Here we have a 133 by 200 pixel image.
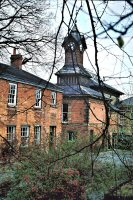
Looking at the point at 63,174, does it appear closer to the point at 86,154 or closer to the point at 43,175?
the point at 43,175

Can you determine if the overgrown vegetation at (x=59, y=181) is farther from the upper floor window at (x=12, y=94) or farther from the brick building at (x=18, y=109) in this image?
the upper floor window at (x=12, y=94)

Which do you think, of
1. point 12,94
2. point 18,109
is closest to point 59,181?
point 18,109

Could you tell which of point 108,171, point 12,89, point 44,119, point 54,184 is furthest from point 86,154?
point 44,119

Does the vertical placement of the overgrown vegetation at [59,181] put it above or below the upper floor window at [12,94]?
below

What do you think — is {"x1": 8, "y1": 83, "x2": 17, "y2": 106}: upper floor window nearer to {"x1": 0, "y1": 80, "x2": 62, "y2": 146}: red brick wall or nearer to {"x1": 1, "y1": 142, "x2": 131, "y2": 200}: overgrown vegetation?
{"x1": 0, "y1": 80, "x2": 62, "y2": 146}: red brick wall

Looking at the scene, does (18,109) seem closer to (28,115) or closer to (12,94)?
(12,94)

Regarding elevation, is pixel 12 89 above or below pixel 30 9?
below

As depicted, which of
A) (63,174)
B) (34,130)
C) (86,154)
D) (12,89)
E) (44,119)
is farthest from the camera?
(44,119)

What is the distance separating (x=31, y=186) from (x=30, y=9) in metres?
13.7

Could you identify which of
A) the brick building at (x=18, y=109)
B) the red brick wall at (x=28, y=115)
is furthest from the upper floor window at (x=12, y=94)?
the red brick wall at (x=28, y=115)

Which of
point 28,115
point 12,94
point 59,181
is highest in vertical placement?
point 12,94

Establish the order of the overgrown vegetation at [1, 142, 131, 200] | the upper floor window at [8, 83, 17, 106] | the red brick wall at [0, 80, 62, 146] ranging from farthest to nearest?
the upper floor window at [8, 83, 17, 106], the red brick wall at [0, 80, 62, 146], the overgrown vegetation at [1, 142, 131, 200]

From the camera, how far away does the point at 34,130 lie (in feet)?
98.4

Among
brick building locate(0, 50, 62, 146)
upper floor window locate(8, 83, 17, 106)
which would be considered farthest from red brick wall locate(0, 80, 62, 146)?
upper floor window locate(8, 83, 17, 106)
